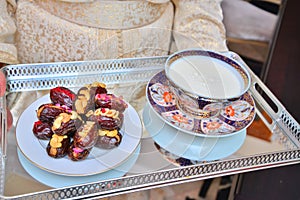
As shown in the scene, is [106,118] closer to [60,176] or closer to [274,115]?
[60,176]

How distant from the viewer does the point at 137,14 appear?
82cm

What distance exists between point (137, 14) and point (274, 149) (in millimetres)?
377

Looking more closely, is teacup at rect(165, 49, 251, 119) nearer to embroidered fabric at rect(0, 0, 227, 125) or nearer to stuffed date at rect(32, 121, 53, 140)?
embroidered fabric at rect(0, 0, 227, 125)

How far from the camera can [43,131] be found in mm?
565

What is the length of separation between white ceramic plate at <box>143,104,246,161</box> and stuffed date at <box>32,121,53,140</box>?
5.9 inches

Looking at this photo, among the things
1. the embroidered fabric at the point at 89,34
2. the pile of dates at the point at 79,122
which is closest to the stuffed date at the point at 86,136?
the pile of dates at the point at 79,122

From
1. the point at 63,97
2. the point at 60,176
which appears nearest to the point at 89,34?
the point at 63,97

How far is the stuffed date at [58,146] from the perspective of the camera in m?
0.54

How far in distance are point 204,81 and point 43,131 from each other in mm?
267

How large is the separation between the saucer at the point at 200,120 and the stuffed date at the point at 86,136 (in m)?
0.12

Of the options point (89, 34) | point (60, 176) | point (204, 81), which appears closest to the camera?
point (60, 176)

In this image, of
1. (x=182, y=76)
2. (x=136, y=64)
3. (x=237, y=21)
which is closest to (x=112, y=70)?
(x=136, y=64)

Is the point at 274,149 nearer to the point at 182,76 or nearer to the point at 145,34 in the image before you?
the point at 182,76

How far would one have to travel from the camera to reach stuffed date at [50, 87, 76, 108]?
0.60 m
